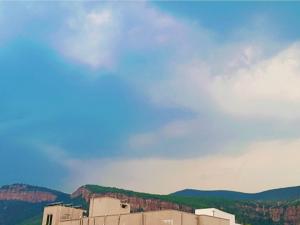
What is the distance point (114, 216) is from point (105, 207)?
378 centimetres

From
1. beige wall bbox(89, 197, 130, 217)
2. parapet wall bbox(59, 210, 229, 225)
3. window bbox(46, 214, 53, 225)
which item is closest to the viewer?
parapet wall bbox(59, 210, 229, 225)

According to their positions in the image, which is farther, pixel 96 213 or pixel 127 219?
pixel 96 213

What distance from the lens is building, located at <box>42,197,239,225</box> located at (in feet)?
189

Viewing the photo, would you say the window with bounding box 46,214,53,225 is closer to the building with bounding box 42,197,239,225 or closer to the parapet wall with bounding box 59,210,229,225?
the building with bounding box 42,197,239,225

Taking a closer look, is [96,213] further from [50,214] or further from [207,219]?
[207,219]

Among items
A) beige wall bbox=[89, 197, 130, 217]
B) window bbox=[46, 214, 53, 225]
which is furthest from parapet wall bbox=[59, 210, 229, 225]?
window bbox=[46, 214, 53, 225]

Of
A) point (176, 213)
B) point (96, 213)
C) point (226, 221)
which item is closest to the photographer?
point (176, 213)

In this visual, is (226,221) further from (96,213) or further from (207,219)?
(96,213)

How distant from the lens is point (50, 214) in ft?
229

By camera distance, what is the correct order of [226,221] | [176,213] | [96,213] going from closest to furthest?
[176,213]
[226,221]
[96,213]

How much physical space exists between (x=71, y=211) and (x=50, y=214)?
10.5 feet

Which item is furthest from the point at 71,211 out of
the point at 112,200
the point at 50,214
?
the point at 112,200

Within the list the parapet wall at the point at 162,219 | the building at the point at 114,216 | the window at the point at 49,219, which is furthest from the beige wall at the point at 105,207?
the window at the point at 49,219

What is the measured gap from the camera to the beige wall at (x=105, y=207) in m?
65.6
